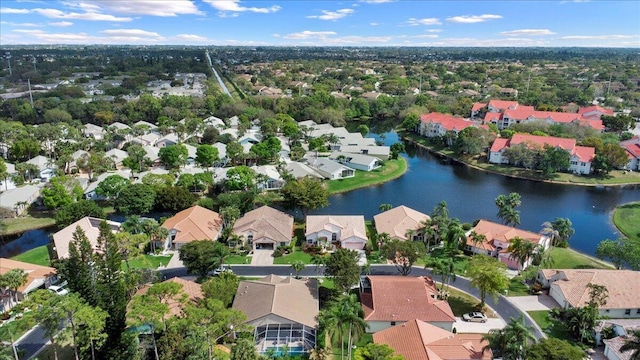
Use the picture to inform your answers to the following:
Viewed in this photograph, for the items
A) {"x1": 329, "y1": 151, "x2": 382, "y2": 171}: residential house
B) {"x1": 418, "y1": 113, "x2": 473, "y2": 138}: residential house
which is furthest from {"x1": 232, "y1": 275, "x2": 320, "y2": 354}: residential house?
{"x1": 418, "y1": 113, "x2": 473, "y2": 138}: residential house

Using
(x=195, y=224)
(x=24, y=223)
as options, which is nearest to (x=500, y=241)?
(x=195, y=224)

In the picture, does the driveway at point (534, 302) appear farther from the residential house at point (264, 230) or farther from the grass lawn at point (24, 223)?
the grass lawn at point (24, 223)

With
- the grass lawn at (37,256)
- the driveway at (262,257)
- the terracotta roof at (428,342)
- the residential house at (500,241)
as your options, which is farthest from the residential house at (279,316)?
the grass lawn at (37,256)

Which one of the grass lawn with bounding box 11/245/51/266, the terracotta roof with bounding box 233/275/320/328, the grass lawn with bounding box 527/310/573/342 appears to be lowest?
the grass lawn with bounding box 11/245/51/266

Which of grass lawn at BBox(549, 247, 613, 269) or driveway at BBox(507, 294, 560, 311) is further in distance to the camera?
grass lawn at BBox(549, 247, 613, 269)

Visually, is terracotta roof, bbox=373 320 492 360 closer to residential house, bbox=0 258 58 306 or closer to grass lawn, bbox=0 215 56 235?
residential house, bbox=0 258 58 306

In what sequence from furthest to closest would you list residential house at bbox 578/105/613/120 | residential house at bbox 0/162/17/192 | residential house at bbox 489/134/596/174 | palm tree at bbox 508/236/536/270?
residential house at bbox 578/105/613/120
residential house at bbox 489/134/596/174
residential house at bbox 0/162/17/192
palm tree at bbox 508/236/536/270

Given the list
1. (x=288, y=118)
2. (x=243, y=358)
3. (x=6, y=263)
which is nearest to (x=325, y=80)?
(x=288, y=118)
